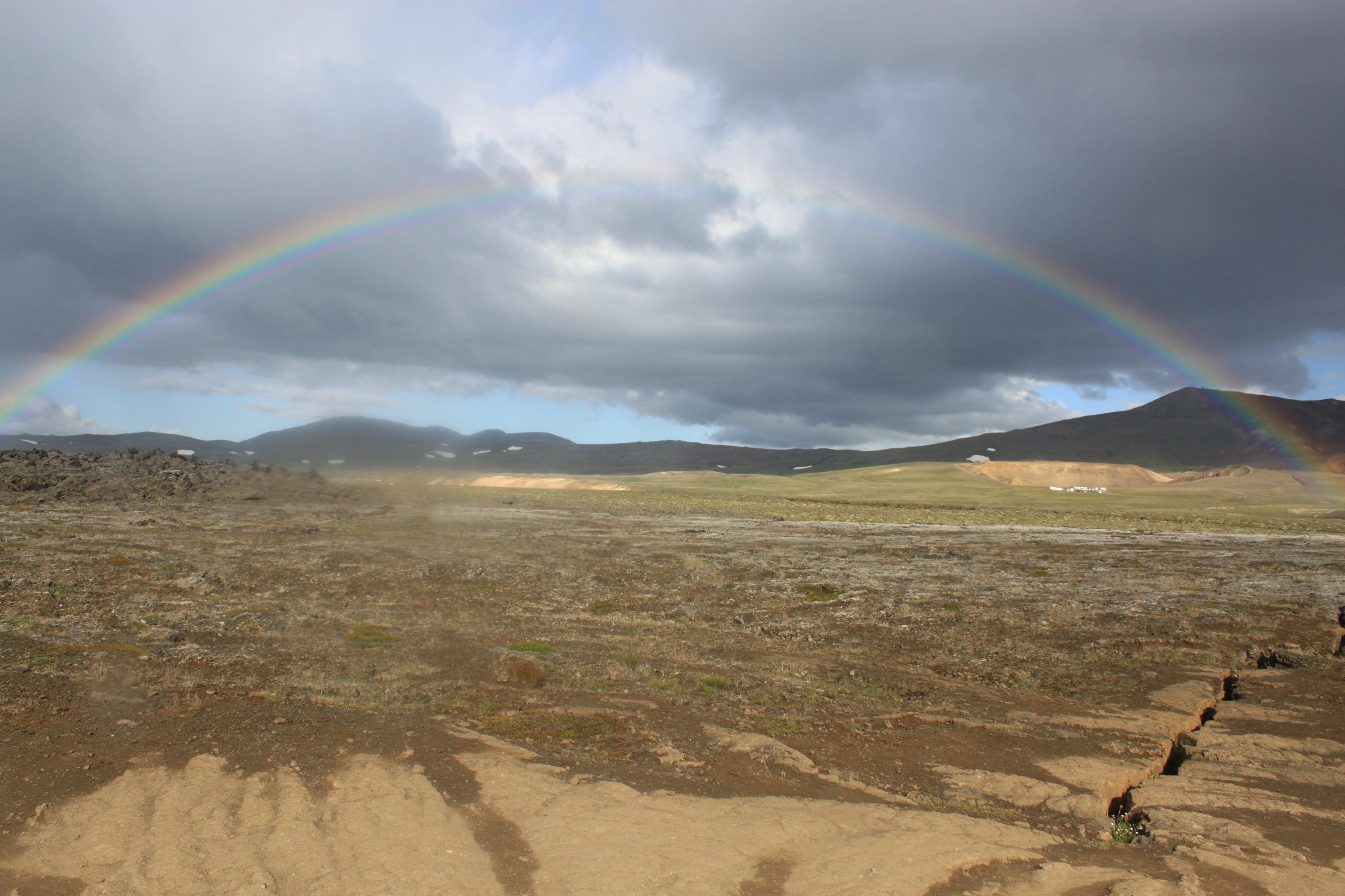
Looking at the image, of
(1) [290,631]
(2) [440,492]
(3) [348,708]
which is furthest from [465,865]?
(2) [440,492]

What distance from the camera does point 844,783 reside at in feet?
30.0

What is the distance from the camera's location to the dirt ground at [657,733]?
7027mm

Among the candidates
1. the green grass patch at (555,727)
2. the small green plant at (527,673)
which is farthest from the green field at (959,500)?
the green grass patch at (555,727)

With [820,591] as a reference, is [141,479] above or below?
above

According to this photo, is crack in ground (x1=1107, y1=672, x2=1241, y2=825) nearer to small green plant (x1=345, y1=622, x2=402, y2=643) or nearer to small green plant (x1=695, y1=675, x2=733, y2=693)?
small green plant (x1=695, y1=675, x2=733, y2=693)

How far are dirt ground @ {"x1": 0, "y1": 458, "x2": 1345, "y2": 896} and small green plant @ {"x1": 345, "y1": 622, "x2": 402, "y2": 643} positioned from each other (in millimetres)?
82

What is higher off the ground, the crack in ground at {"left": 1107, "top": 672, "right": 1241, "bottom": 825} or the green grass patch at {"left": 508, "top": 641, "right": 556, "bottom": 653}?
the green grass patch at {"left": 508, "top": 641, "right": 556, "bottom": 653}

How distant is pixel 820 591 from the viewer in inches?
888

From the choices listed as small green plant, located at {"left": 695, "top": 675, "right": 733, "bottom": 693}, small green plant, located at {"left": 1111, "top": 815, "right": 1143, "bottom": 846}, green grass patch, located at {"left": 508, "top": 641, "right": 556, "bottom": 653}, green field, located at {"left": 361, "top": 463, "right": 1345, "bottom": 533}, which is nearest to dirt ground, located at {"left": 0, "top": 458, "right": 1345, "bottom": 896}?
small green plant, located at {"left": 1111, "top": 815, "right": 1143, "bottom": 846}

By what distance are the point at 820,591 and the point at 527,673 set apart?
1138 centimetres

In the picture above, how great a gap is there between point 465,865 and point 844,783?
440cm

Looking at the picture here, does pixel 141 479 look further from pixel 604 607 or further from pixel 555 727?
pixel 555 727

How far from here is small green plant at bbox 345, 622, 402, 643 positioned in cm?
1549

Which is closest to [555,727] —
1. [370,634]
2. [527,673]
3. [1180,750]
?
[527,673]
